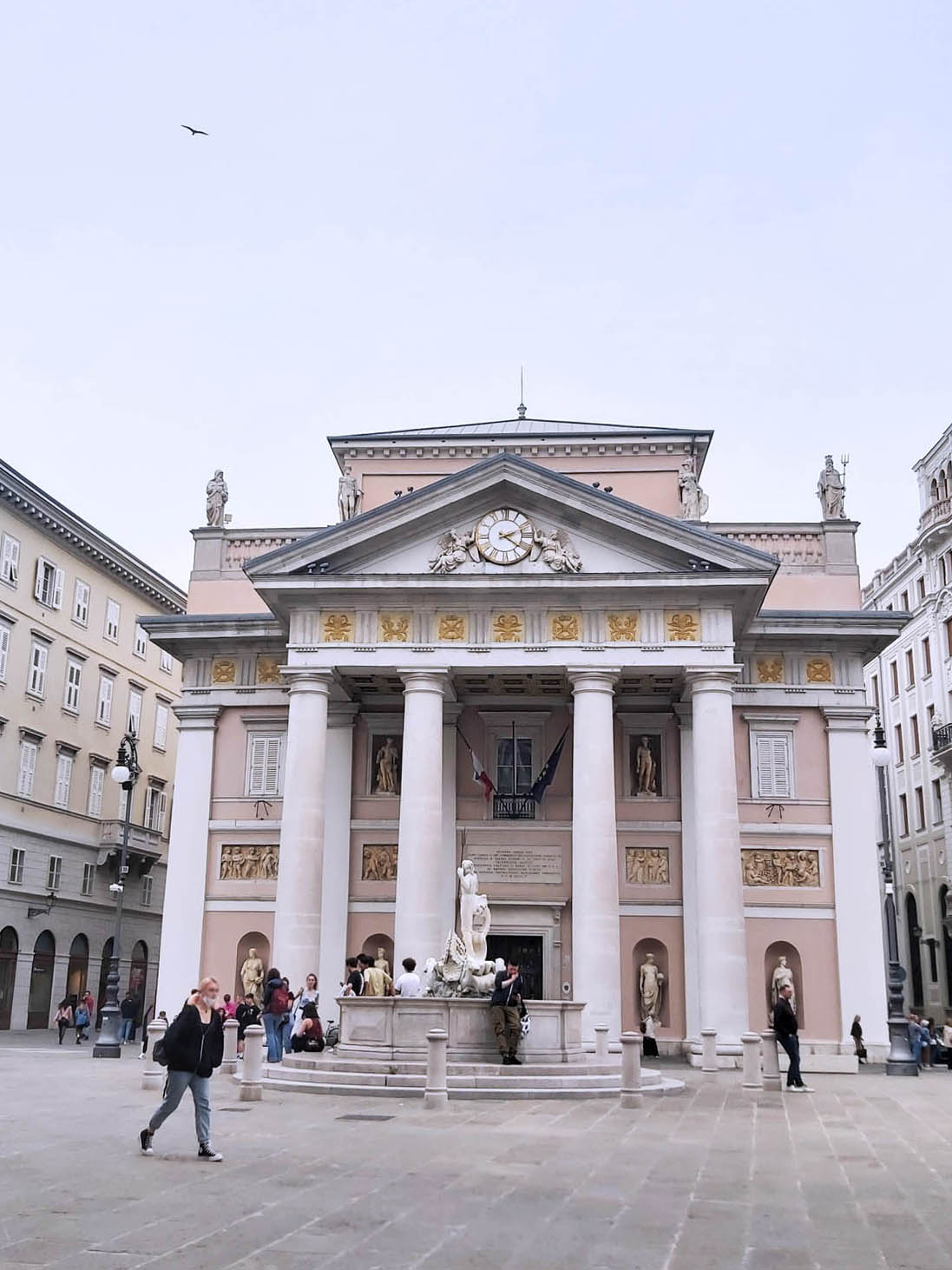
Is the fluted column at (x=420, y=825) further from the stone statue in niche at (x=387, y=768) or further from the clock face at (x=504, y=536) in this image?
the stone statue in niche at (x=387, y=768)

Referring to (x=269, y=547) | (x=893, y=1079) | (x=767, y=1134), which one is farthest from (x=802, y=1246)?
(x=269, y=547)

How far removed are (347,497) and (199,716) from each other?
7811mm

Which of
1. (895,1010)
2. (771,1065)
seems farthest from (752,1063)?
(895,1010)

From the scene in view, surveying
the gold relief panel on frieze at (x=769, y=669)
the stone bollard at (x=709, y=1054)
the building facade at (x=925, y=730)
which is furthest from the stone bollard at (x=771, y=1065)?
the building facade at (x=925, y=730)

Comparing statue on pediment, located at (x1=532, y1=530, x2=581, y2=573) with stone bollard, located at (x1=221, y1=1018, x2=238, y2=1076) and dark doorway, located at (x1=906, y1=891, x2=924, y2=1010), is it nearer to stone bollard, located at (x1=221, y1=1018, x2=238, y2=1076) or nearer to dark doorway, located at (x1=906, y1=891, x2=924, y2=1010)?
stone bollard, located at (x1=221, y1=1018, x2=238, y2=1076)

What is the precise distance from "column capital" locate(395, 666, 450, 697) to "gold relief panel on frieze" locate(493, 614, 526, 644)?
156 centimetres

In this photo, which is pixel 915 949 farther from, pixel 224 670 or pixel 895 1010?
pixel 224 670

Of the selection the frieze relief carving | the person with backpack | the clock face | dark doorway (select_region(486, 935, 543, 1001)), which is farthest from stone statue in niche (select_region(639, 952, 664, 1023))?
the person with backpack

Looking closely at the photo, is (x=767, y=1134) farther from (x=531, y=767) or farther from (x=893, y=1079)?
(x=531, y=767)

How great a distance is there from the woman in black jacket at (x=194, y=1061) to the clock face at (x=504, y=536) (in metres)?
20.1

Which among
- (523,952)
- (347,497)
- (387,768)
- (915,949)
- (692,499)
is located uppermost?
(347,497)

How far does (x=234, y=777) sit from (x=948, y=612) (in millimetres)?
31766

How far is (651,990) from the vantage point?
107 feet

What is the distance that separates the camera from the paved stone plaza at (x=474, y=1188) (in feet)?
28.2
